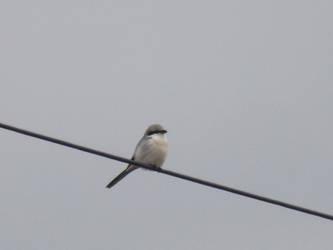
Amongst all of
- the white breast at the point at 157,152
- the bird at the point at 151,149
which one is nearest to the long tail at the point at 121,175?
the bird at the point at 151,149

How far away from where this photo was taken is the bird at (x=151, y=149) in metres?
16.1

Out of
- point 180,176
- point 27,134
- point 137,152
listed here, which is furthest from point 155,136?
point 27,134

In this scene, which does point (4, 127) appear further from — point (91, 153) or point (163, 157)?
point (163, 157)

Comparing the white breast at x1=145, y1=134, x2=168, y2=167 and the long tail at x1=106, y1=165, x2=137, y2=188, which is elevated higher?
the white breast at x1=145, y1=134, x2=168, y2=167

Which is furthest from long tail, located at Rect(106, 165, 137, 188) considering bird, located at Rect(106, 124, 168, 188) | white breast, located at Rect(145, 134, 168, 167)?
white breast, located at Rect(145, 134, 168, 167)

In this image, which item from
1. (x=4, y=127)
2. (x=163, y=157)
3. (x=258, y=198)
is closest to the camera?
(x=4, y=127)

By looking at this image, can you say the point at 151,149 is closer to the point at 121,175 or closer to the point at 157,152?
the point at 157,152

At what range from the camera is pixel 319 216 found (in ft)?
36.1

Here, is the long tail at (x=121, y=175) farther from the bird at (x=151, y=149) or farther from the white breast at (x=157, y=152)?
the white breast at (x=157, y=152)

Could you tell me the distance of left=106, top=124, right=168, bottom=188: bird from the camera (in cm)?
1614

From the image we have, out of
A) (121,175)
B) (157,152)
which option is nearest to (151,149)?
(157,152)

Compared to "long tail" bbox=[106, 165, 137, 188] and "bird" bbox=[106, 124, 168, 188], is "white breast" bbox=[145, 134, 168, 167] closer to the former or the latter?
"bird" bbox=[106, 124, 168, 188]

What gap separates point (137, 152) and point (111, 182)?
0.70m

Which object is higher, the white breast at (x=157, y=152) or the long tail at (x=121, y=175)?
the white breast at (x=157, y=152)
